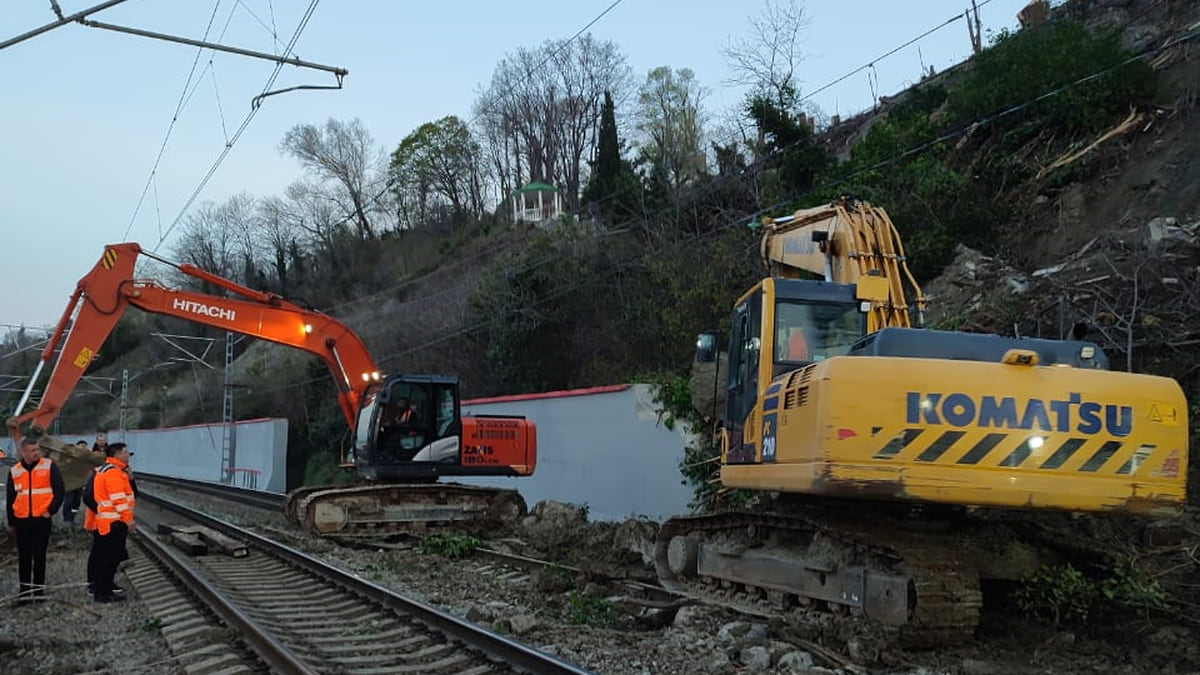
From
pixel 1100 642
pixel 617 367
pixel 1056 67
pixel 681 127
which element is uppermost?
pixel 681 127

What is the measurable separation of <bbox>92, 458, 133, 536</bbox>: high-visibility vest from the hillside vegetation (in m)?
8.66

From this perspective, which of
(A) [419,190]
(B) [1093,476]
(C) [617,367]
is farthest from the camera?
(A) [419,190]

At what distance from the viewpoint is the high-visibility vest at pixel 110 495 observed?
33.0 ft

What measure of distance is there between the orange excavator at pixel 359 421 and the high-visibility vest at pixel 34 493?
4556 millimetres

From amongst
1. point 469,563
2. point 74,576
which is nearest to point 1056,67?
point 469,563

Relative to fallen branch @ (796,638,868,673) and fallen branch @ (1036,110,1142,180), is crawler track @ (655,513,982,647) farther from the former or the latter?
fallen branch @ (1036,110,1142,180)

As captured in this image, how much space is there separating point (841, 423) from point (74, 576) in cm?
1014

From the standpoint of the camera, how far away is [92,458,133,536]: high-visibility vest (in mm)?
10055

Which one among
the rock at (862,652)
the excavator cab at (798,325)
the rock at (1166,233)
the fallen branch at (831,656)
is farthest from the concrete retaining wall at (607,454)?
the rock at (862,652)

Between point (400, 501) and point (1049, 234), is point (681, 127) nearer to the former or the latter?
point (1049, 234)

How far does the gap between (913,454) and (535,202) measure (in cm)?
5069

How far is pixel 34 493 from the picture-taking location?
9867mm

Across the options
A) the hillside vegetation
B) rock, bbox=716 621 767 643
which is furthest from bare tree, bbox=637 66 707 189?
rock, bbox=716 621 767 643

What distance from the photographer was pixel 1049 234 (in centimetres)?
1783
